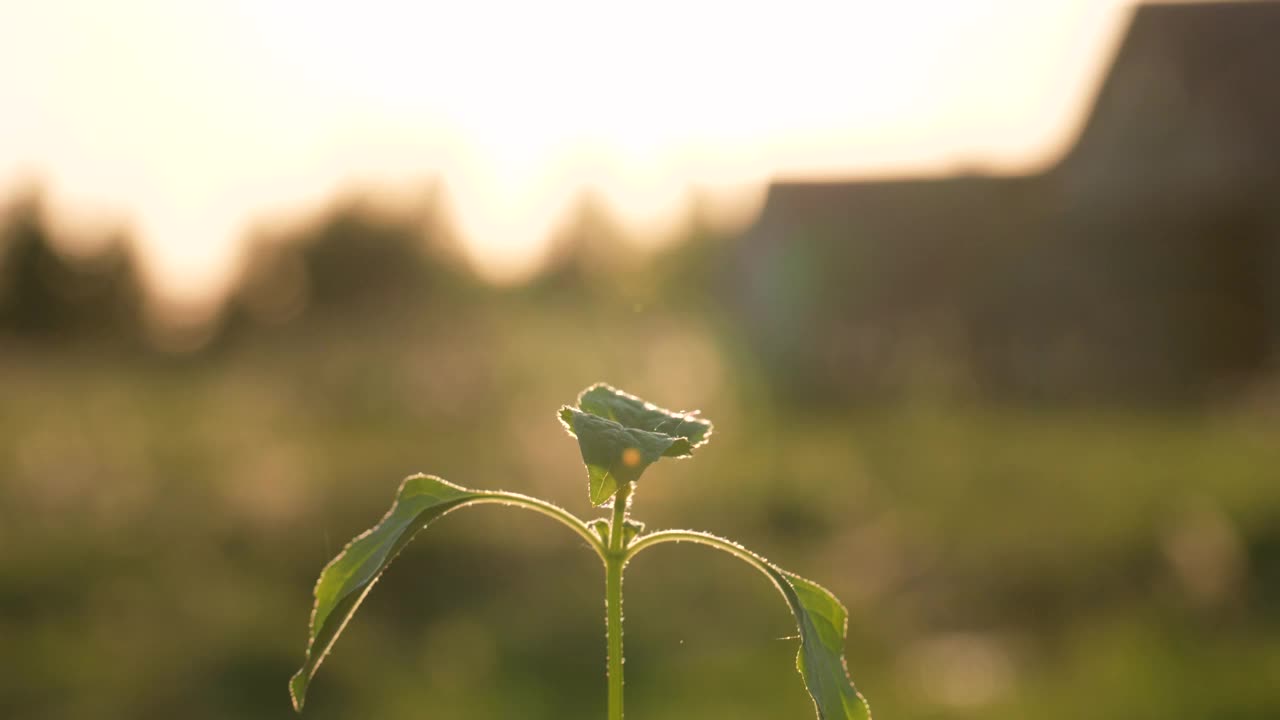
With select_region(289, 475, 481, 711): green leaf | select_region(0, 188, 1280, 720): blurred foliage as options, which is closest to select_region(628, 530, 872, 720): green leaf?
select_region(289, 475, 481, 711): green leaf

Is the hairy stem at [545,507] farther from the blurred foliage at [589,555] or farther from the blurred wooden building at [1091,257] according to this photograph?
the blurred wooden building at [1091,257]

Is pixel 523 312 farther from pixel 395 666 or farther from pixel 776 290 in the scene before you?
pixel 395 666

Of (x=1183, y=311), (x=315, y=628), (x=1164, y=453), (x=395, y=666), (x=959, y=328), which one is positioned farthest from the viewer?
(x=959, y=328)

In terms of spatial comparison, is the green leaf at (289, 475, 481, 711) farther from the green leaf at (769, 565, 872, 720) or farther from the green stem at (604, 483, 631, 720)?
the green leaf at (769, 565, 872, 720)

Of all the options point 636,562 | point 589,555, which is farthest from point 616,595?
point 636,562

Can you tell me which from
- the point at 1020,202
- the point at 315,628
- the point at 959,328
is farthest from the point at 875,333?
the point at 315,628

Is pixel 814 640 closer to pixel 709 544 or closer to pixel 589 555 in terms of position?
pixel 709 544

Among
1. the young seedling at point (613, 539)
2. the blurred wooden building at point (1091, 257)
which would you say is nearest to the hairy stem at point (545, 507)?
the young seedling at point (613, 539)
